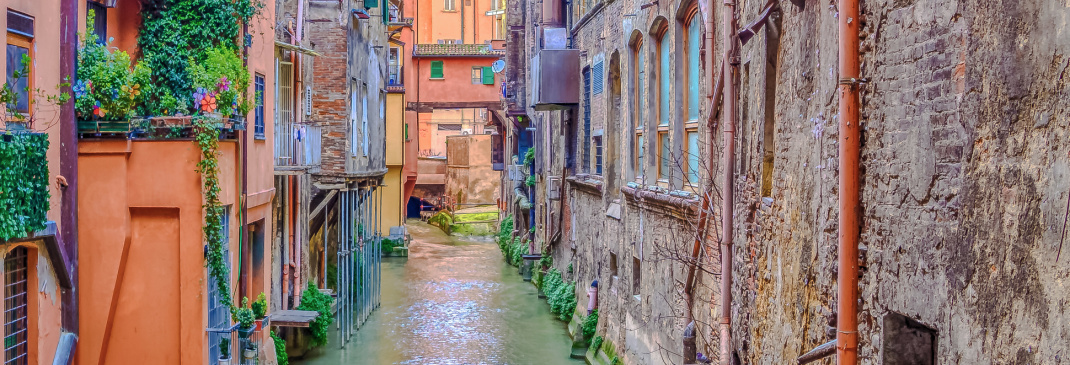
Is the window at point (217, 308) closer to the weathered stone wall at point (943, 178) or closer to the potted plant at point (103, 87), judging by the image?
the potted plant at point (103, 87)

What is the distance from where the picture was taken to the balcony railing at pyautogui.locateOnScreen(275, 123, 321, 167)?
52.5 feet

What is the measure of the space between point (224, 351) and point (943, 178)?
32.2 feet

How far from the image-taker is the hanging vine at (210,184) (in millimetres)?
10969

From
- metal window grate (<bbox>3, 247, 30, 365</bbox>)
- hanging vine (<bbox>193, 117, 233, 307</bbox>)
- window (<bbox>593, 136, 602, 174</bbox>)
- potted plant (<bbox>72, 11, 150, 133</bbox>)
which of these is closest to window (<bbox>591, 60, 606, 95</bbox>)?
window (<bbox>593, 136, 602, 174</bbox>)

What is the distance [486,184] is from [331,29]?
96.0ft

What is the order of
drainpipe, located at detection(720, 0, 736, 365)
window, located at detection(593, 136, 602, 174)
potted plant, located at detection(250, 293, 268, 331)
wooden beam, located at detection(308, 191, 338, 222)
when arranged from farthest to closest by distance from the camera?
wooden beam, located at detection(308, 191, 338, 222), window, located at detection(593, 136, 602, 174), potted plant, located at detection(250, 293, 268, 331), drainpipe, located at detection(720, 0, 736, 365)

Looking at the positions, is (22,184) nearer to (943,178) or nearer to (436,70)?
(943,178)

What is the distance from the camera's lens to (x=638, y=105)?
14352 millimetres

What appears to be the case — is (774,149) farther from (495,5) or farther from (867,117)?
(495,5)

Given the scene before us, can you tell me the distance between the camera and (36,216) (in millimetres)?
8977

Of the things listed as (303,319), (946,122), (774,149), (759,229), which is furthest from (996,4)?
(303,319)

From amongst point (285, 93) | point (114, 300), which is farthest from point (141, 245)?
point (285, 93)

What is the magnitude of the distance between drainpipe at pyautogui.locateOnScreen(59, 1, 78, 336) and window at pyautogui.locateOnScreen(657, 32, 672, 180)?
7.06m

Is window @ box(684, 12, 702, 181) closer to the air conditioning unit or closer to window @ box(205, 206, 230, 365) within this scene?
window @ box(205, 206, 230, 365)
